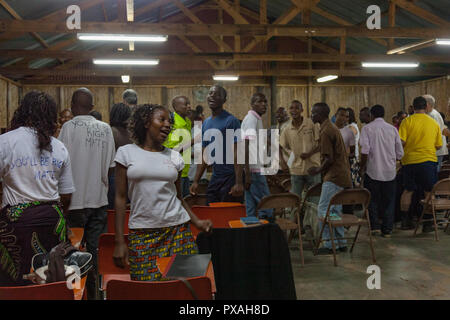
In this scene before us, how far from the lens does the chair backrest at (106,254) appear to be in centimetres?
258

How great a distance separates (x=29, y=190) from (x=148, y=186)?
68 centimetres

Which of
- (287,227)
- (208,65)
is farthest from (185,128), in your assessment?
(208,65)

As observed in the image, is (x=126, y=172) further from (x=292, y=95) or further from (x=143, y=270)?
(x=292, y=95)

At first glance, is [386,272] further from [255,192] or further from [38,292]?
[38,292]

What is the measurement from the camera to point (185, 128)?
213 inches

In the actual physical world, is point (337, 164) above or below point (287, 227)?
above

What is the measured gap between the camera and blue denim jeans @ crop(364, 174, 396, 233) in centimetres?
611

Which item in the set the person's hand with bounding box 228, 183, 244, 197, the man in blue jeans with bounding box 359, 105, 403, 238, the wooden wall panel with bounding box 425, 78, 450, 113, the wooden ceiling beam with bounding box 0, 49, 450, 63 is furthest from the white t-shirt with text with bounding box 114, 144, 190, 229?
the wooden wall panel with bounding box 425, 78, 450, 113

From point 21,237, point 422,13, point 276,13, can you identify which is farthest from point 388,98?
point 21,237

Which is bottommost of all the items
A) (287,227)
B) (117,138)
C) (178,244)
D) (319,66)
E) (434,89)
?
(287,227)

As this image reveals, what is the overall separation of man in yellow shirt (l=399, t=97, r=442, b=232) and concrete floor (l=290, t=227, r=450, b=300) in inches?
35.5

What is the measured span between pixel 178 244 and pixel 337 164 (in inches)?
125

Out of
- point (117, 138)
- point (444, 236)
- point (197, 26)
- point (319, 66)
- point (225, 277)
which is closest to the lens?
point (225, 277)

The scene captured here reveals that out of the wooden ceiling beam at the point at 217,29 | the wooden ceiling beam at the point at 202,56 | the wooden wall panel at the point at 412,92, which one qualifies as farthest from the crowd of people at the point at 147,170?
the wooden wall panel at the point at 412,92
